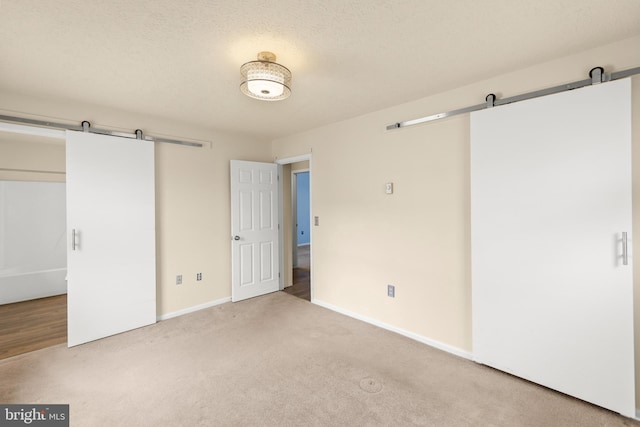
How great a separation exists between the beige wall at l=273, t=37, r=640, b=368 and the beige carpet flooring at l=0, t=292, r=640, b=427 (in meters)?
0.43

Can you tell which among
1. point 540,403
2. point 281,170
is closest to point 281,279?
point 281,170

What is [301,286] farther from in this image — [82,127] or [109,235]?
[82,127]

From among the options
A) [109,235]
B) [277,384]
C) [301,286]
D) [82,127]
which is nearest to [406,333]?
[277,384]

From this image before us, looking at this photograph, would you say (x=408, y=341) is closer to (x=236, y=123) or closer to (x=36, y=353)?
(x=236, y=123)

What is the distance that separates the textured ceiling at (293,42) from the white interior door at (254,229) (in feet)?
5.37

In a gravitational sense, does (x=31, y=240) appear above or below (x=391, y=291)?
above

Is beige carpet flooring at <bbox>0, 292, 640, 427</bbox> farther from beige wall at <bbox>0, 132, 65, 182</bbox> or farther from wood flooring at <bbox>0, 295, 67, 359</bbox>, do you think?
beige wall at <bbox>0, 132, 65, 182</bbox>

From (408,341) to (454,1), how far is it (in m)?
2.87

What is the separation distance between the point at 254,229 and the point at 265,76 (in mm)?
2815

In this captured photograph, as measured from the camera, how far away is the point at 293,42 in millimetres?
1909

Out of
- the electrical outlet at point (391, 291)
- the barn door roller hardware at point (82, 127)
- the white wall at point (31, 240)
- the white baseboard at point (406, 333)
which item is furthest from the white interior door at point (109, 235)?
the electrical outlet at point (391, 291)

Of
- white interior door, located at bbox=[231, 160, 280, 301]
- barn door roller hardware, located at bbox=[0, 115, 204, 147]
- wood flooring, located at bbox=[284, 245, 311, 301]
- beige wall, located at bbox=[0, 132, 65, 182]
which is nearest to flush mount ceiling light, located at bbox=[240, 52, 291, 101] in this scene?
barn door roller hardware, located at bbox=[0, 115, 204, 147]

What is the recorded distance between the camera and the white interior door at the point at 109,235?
9.77ft

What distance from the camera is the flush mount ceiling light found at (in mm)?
2000
